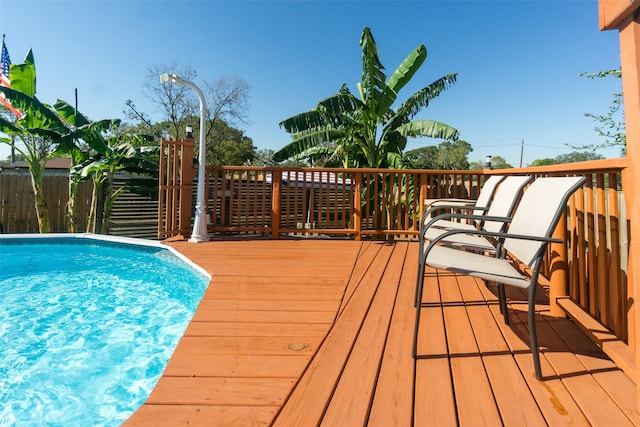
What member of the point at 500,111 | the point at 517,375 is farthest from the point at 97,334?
the point at 500,111

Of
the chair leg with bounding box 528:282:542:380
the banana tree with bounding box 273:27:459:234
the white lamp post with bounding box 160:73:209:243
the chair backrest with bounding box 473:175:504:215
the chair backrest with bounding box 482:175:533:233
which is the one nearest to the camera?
the chair leg with bounding box 528:282:542:380

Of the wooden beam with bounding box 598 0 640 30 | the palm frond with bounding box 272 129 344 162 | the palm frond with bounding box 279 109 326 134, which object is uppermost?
the palm frond with bounding box 279 109 326 134

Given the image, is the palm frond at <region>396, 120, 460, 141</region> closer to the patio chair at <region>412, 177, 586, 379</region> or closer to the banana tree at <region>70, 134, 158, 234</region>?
the patio chair at <region>412, 177, 586, 379</region>

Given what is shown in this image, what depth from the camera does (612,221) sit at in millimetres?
1408

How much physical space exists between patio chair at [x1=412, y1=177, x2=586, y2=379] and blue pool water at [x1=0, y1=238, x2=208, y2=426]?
5.36ft

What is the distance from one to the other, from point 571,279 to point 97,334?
133 inches

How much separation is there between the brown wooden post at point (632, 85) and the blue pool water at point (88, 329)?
2.23 metres

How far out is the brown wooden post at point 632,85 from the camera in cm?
98

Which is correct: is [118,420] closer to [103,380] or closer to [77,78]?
[103,380]

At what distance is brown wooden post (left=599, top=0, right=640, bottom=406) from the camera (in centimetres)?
98

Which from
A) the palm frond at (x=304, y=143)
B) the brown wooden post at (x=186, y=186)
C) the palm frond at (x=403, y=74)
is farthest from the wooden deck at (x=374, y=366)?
the palm frond at (x=304, y=143)

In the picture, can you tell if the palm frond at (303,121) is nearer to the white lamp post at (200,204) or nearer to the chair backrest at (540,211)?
the white lamp post at (200,204)

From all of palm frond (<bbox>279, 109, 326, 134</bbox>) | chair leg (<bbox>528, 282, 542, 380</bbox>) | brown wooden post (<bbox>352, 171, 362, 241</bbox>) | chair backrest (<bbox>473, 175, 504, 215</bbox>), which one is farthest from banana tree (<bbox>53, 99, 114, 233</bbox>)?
chair leg (<bbox>528, 282, 542, 380</bbox>)

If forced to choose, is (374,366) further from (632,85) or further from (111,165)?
(111,165)
